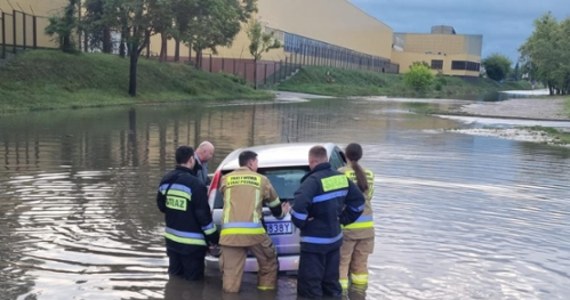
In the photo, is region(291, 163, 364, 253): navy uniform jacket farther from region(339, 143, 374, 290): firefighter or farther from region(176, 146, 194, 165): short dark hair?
region(176, 146, 194, 165): short dark hair

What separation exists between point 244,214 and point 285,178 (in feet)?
3.09

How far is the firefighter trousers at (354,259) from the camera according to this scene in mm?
7000

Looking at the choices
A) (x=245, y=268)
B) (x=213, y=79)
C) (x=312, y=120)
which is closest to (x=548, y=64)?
(x=213, y=79)

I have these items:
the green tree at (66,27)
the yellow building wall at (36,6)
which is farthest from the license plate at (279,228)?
the yellow building wall at (36,6)

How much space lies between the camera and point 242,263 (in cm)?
672

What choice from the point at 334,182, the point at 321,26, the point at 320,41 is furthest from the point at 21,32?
the point at 321,26

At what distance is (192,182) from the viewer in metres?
6.69

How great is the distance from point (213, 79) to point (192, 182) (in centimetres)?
5155

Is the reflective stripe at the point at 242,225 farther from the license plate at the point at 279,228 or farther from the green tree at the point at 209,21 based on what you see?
the green tree at the point at 209,21

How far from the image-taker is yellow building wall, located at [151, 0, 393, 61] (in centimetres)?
8081

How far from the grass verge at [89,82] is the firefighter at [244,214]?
85.0 ft

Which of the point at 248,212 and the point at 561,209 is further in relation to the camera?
the point at 561,209

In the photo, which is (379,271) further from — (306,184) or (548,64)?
(548,64)

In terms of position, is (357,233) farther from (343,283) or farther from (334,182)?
(334,182)
